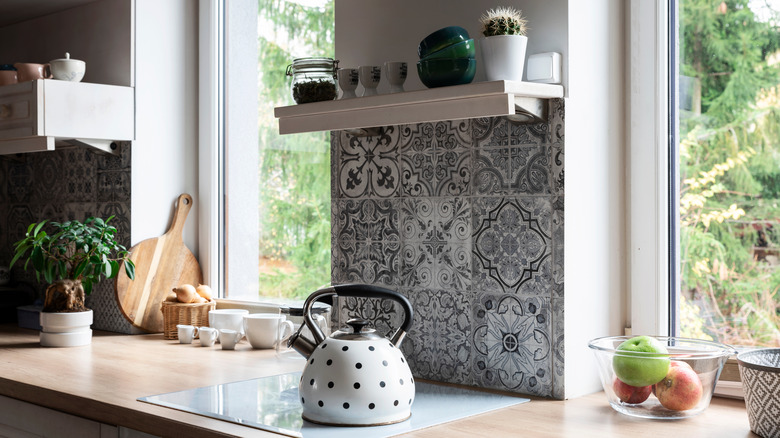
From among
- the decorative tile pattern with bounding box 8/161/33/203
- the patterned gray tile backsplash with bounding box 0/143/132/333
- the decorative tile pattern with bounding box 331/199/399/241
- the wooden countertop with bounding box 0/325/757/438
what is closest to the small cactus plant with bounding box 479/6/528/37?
the decorative tile pattern with bounding box 331/199/399/241

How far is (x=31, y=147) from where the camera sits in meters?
2.33

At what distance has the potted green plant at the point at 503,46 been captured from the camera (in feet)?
4.93

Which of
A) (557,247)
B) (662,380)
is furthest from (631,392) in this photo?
(557,247)

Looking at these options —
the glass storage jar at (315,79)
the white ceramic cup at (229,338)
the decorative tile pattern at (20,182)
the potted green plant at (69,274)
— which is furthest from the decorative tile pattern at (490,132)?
the decorative tile pattern at (20,182)

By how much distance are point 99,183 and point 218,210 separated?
0.37m

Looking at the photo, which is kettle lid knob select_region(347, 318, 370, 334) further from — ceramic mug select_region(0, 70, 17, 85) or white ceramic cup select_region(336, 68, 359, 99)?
ceramic mug select_region(0, 70, 17, 85)

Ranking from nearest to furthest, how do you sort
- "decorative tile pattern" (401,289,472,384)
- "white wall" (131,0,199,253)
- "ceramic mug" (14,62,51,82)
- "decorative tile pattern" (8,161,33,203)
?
1. "decorative tile pattern" (401,289,472,384)
2. "ceramic mug" (14,62,51,82)
3. "white wall" (131,0,199,253)
4. "decorative tile pattern" (8,161,33,203)

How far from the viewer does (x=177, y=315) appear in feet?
7.61

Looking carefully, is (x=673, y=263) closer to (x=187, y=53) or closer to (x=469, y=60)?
(x=469, y=60)

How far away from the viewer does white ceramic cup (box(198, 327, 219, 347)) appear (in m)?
2.19

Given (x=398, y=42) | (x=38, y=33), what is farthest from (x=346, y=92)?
(x=38, y=33)

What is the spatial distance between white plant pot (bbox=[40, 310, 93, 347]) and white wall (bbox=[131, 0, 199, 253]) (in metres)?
0.30

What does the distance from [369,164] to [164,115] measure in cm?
90

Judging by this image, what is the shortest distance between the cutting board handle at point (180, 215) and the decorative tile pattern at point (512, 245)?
1132mm
